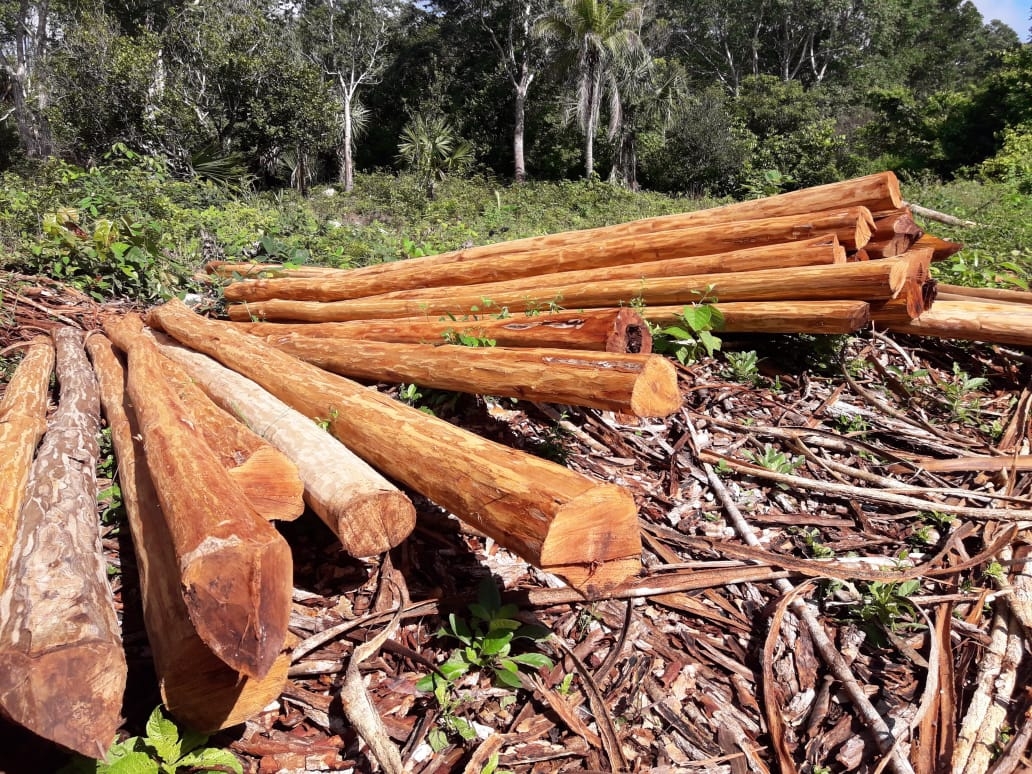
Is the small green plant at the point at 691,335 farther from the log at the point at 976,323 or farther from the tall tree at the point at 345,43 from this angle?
the tall tree at the point at 345,43

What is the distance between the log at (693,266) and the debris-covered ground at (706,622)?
2.87 ft

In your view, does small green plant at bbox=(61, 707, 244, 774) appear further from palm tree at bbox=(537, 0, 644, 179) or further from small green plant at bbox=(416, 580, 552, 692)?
palm tree at bbox=(537, 0, 644, 179)

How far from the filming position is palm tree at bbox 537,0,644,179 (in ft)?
74.5

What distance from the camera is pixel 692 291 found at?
353cm

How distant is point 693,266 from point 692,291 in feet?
1.00

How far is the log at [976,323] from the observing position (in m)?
3.59

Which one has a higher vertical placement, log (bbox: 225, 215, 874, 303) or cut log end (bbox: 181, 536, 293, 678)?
log (bbox: 225, 215, 874, 303)

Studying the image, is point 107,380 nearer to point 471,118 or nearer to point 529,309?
point 529,309

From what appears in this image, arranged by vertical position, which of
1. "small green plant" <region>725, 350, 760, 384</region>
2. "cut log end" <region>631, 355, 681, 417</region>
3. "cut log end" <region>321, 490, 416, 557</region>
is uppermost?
"cut log end" <region>631, 355, 681, 417</region>

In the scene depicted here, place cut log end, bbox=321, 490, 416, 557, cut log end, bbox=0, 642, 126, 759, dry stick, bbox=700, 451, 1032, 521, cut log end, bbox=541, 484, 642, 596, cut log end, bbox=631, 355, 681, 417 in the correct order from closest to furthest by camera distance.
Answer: cut log end, bbox=0, 642, 126, 759 < cut log end, bbox=541, 484, 642, 596 < cut log end, bbox=321, 490, 416, 557 < cut log end, bbox=631, 355, 681, 417 < dry stick, bbox=700, 451, 1032, 521

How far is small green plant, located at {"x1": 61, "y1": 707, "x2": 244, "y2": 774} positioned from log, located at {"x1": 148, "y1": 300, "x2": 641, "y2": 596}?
0.87m

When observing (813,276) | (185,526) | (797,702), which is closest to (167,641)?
(185,526)

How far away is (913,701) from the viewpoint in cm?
199

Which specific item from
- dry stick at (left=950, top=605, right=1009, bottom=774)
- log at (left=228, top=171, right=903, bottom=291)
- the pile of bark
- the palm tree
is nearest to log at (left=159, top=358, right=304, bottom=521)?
the pile of bark
